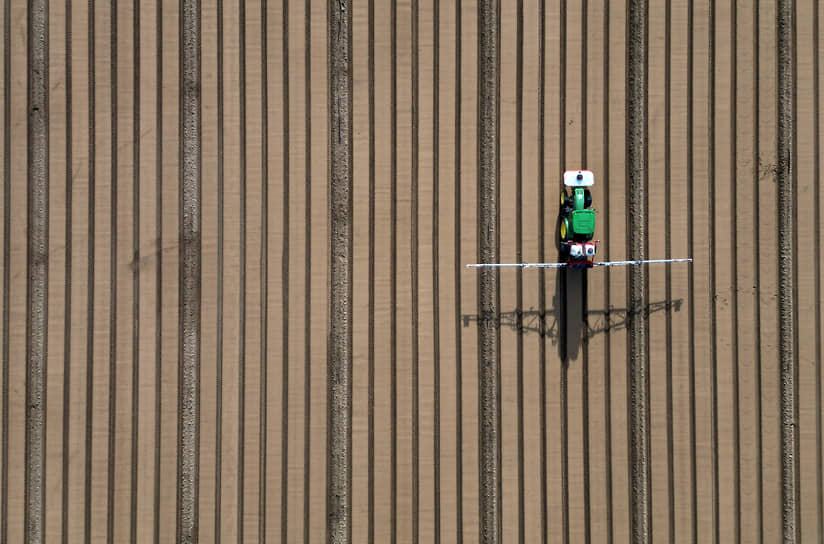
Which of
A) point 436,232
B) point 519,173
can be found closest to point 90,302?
point 436,232

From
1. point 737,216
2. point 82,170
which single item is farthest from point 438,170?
point 82,170

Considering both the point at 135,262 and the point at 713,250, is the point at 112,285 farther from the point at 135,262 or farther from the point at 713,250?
the point at 713,250

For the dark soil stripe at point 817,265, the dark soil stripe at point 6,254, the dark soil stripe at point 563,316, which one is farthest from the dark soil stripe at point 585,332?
the dark soil stripe at point 6,254

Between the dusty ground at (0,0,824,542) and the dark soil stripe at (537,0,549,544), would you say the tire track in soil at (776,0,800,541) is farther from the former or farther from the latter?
the dark soil stripe at (537,0,549,544)

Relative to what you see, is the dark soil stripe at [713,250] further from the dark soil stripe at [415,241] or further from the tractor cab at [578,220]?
the dark soil stripe at [415,241]

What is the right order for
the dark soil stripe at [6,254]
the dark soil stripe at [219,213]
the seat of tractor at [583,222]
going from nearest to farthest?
the seat of tractor at [583,222]
the dark soil stripe at [6,254]
the dark soil stripe at [219,213]

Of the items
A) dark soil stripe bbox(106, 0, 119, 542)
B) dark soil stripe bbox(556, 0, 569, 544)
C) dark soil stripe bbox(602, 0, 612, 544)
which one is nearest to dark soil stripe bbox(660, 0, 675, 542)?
dark soil stripe bbox(602, 0, 612, 544)
